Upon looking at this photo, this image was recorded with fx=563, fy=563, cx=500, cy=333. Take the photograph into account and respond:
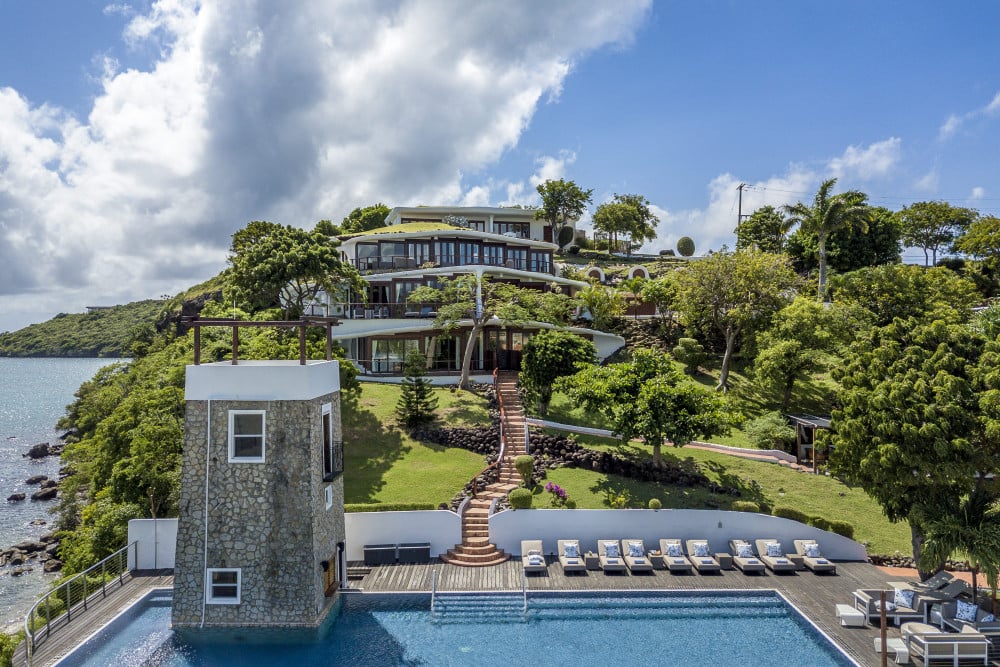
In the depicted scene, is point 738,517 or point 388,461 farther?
point 388,461

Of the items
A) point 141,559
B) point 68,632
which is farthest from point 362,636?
point 141,559

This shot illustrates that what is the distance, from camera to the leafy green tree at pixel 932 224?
58500mm

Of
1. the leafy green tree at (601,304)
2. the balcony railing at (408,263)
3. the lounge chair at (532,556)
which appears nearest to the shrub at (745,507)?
the lounge chair at (532,556)

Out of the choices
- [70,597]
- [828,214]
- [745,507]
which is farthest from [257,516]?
[828,214]

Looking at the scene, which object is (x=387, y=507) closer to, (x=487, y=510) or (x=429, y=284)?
(x=487, y=510)

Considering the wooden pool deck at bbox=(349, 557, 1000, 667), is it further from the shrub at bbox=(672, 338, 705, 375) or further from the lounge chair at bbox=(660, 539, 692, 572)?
the shrub at bbox=(672, 338, 705, 375)

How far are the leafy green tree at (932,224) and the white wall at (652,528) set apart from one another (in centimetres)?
5277

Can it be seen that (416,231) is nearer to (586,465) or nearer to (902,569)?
(586,465)

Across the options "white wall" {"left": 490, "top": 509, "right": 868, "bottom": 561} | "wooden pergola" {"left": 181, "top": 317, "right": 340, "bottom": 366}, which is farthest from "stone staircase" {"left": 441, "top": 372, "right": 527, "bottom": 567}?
"wooden pergola" {"left": 181, "top": 317, "right": 340, "bottom": 366}

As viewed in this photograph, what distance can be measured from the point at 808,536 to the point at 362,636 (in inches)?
580

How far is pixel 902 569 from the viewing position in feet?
59.2

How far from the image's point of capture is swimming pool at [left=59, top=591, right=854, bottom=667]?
519 inches

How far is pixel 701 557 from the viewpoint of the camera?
18281 mm

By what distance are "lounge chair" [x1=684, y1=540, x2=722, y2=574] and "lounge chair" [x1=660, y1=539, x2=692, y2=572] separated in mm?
194
